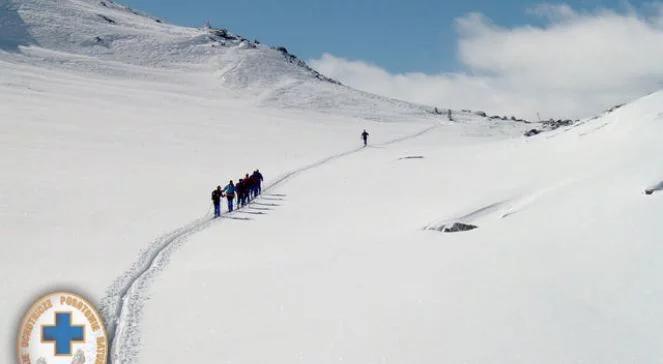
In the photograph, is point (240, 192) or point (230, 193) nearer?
point (230, 193)

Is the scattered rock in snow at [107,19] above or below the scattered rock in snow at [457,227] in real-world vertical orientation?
above

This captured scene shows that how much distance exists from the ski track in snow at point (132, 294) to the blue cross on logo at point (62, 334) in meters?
0.64

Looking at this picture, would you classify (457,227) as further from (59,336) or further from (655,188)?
(59,336)

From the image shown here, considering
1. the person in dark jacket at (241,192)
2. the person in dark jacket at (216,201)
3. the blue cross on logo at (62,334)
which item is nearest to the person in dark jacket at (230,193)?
the person in dark jacket at (241,192)

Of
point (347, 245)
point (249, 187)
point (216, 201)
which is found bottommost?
point (347, 245)

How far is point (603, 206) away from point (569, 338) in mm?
5672

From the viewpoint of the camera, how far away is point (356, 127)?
55031mm

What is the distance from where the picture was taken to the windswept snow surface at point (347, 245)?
9219 millimetres

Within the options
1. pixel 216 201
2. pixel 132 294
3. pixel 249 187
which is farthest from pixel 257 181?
pixel 132 294

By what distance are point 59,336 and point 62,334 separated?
2.0 inches

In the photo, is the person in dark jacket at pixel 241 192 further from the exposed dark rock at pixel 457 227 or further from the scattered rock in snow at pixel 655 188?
the scattered rock in snow at pixel 655 188

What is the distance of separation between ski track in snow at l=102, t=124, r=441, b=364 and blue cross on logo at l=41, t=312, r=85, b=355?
25.2 inches

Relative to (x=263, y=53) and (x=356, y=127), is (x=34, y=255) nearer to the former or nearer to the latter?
(x=356, y=127)

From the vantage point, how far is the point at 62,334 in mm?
8344
